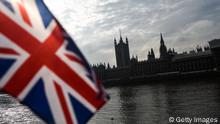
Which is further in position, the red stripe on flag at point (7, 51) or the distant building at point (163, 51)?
the distant building at point (163, 51)

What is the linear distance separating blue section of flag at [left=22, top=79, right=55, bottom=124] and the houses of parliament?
115782 millimetres

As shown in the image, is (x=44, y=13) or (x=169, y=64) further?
(x=169, y=64)

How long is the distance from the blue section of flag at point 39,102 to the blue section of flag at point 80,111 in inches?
7.5

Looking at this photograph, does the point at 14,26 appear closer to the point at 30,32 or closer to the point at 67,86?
the point at 30,32

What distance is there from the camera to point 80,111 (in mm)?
2447

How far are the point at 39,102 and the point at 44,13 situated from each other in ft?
1.94

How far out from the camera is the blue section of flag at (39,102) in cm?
227

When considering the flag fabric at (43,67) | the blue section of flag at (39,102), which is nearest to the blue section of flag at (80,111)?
the flag fabric at (43,67)

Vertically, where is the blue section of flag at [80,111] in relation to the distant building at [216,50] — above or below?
below

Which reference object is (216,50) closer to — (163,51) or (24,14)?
(163,51)

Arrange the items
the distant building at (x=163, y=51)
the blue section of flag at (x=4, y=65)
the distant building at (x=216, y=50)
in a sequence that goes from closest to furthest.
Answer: the blue section of flag at (x=4, y=65), the distant building at (x=216, y=50), the distant building at (x=163, y=51)

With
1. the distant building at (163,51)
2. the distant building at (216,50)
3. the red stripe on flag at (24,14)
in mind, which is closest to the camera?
the red stripe on flag at (24,14)

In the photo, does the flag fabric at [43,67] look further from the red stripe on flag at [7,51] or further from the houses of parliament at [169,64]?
the houses of parliament at [169,64]

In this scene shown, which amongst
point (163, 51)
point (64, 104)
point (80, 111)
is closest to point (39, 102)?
point (64, 104)
